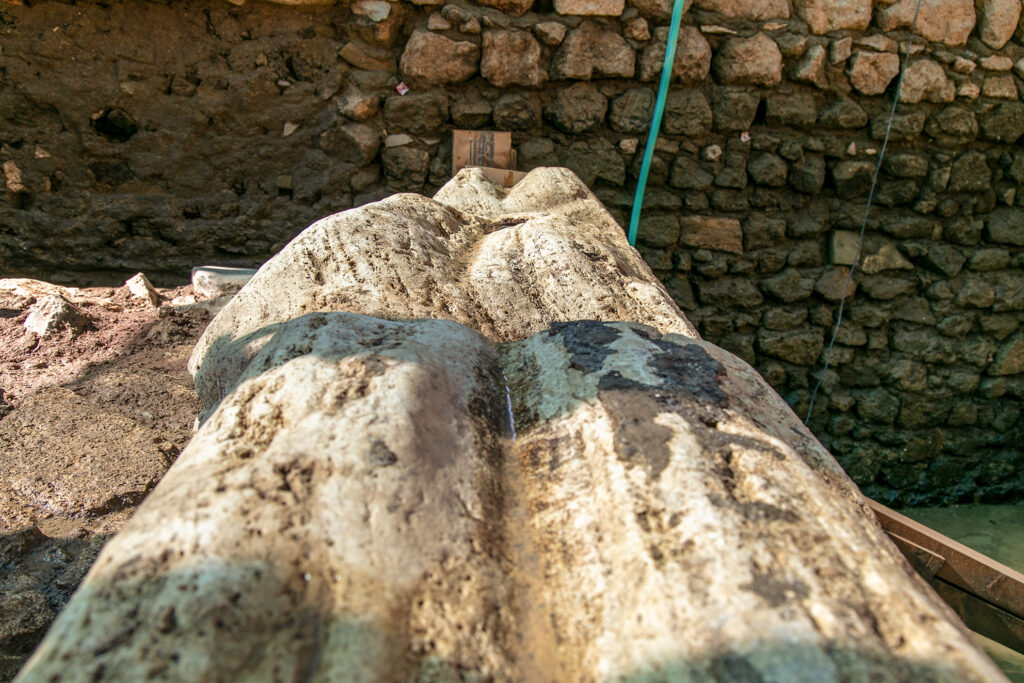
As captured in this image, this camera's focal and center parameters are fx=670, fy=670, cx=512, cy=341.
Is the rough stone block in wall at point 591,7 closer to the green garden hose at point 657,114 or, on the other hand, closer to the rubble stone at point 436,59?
the green garden hose at point 657,114

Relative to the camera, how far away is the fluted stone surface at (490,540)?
2.24 feet

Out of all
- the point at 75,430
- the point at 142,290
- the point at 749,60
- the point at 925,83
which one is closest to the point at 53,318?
the point at 142,290

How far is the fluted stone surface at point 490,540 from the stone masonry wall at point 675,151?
85.4 inches

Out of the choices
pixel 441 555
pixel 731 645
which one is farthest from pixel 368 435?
pixel 731 645

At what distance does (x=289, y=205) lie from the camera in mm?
3199

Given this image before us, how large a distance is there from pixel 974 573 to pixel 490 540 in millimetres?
1436

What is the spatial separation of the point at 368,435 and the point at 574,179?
67.1 inches

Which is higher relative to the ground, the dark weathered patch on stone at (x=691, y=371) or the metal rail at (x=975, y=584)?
the dark weathered patch on stone at (x=691, y=371)

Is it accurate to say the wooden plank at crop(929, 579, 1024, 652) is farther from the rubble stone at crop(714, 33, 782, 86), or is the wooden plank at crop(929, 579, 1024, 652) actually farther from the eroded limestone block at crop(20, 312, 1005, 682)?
the rubble stone at crop(714, 33, 782, 86)

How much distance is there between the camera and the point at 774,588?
0.75m

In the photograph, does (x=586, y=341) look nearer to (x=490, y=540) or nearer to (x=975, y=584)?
(x=490, y=540)

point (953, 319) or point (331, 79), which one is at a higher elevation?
point (331, 79)

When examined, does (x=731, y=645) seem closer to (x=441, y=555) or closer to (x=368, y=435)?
(x=441, y=555)

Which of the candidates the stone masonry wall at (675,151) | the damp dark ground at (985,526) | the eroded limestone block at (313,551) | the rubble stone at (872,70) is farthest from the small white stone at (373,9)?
the damp dark ground at (985,526)
